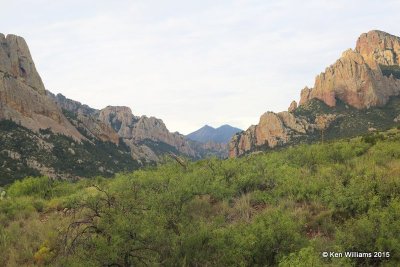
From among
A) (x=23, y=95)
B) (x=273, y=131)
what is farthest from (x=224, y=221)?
(x=273, y=131)

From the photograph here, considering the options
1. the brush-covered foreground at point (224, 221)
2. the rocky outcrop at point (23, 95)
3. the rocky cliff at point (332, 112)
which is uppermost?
the rocky outcrop at point (23, 95)

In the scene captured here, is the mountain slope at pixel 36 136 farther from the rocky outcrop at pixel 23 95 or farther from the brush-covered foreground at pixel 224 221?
the brush-covered foreground at pixel 224 221

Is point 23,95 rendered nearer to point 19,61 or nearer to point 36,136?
point 36,136

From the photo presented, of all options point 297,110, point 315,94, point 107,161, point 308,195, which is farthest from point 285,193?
point 315,94

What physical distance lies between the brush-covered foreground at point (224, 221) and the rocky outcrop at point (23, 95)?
14287 cm

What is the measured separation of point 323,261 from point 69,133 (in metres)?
170

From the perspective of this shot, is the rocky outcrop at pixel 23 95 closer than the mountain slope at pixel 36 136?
No

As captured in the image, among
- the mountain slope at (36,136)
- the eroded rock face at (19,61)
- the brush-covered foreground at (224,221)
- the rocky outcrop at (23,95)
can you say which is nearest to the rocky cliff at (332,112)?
the mountain slope at (36,136)

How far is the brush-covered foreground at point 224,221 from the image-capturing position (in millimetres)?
9469

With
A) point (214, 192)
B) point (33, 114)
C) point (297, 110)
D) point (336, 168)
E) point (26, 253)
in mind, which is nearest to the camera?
point (26, 253)

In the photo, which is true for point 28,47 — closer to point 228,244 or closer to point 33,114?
point 33,114

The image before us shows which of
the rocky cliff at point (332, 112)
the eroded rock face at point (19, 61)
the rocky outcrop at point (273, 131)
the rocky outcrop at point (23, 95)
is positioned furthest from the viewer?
the eroded rock face at point (19, 61)

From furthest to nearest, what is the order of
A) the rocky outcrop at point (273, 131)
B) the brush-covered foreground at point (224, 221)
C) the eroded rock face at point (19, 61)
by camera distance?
the eroded rock face at point (19, 61)
the rocky outcrop at point (273, 131)
the brush-covered foreground at point (224, 221)

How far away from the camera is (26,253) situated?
1152 cm
